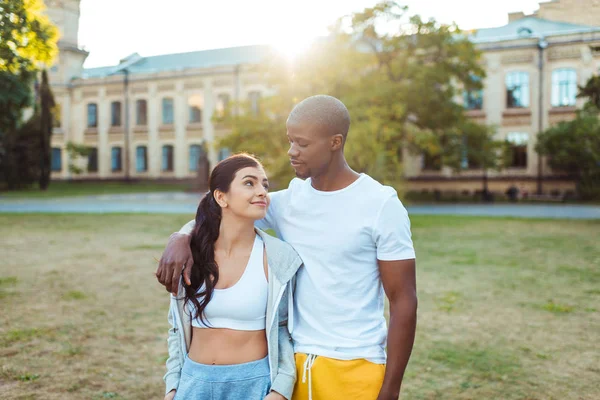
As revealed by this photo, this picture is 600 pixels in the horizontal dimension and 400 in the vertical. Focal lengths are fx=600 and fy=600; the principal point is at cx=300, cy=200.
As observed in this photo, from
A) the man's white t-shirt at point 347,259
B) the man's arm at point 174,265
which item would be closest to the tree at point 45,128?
the man's arm at point 174,265

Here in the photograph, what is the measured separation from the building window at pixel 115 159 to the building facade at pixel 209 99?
0.09 metres

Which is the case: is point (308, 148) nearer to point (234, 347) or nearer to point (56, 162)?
point (234, 347)

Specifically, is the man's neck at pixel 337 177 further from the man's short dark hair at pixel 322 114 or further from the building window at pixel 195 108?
the building window at pixel 195 108

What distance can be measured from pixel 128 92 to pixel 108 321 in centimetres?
4537

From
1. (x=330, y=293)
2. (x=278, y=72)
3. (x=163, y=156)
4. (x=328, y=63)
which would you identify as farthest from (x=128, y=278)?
(x=163, y=156)

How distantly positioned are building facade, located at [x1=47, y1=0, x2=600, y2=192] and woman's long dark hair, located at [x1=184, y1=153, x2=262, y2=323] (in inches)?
1280

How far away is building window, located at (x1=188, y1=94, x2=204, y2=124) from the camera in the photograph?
4688cm

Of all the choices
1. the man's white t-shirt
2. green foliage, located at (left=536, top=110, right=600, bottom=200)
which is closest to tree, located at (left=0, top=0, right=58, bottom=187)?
the man's white t-shirt

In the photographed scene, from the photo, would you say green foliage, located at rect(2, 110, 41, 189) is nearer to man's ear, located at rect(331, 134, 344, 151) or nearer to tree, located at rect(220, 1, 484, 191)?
tree, located at rect(220, 1, 484, 191)

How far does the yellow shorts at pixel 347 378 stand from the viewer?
2.34m

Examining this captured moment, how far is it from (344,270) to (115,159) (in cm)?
5079

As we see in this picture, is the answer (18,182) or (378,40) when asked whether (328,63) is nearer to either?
(378,40)

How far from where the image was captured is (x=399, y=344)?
2268 millimetres

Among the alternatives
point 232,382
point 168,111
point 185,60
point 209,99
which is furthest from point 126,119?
point 232,382
